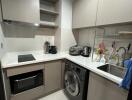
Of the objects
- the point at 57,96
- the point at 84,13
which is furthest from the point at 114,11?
the point at 57,96

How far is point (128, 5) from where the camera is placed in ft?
3.59

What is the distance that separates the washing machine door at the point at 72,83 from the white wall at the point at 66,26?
2.24 ft

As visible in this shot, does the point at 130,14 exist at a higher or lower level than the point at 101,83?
higher

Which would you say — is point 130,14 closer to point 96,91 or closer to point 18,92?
point 96,91

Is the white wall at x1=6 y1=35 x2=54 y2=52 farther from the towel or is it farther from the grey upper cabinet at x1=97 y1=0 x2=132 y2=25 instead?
the towel

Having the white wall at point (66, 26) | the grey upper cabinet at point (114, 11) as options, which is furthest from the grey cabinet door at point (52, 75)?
the grey upper cabinet at point (114, 11)

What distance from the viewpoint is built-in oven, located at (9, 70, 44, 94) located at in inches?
57.9

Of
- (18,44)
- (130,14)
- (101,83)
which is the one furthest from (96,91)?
(18,44)

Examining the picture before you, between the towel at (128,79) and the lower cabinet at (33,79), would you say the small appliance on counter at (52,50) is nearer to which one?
the lower cabinet at (33,79)

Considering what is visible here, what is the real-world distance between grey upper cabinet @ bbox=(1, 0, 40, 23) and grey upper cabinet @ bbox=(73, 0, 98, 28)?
0.86 metres

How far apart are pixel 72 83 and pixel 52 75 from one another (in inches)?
17.5

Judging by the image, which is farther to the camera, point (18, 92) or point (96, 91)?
point (18, 92)

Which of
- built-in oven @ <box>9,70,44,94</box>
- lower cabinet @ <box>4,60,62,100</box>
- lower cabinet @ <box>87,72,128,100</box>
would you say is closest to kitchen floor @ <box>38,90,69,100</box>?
lower cabinet @ <box>4,60,62,100</box>

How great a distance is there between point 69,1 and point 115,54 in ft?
5.07
